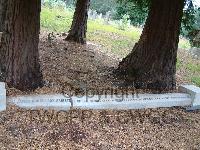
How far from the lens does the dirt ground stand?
20.2 feet

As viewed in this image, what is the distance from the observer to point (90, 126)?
6.78 m

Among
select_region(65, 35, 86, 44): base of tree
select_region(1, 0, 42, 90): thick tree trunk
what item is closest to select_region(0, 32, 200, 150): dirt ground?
select_region(1, 0, 42, 90): thick tree trunk

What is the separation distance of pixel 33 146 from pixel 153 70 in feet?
13.5

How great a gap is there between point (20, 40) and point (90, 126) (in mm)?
2125

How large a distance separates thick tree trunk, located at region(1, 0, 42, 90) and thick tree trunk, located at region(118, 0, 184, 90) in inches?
109

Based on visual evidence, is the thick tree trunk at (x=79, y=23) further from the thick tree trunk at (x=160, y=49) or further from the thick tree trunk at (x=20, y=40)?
the thick tree trunk at (x=20, y=40)

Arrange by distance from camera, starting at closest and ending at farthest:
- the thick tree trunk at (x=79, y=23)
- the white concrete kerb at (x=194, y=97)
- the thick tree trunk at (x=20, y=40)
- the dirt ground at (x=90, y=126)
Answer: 1. the dirt ground at (x=90, y=126)
2. the thick tree trunk at (x=20, y=40)
3. the white concrete kerb at (x=194, y=97)
4. the thick tree trunk at (x=79, y=23)

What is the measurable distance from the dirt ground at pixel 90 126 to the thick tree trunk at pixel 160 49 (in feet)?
2.29

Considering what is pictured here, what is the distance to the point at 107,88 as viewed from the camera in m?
8.59

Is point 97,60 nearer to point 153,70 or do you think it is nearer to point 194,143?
point 153,70

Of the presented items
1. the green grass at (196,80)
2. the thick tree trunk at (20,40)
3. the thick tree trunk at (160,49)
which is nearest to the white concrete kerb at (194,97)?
the thick tree trunk at (160,49)

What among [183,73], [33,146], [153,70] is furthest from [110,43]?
[33,146]

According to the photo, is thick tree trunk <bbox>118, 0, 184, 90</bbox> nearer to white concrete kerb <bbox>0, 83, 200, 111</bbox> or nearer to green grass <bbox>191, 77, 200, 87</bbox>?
white concrete kerb <bbox>0, 83, 200, 111</bbox>

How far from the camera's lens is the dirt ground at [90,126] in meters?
6.14
